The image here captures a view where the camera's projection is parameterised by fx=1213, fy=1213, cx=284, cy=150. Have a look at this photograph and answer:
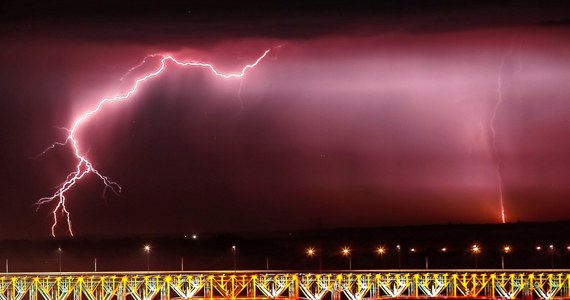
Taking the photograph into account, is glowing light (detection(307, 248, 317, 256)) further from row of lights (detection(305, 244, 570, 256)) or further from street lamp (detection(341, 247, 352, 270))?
street lamp (detection(341, 247, 352, 270))

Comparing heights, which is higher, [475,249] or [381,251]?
[381,251]

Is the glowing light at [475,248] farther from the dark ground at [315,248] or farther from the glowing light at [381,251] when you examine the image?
the glowing light at [381,251]

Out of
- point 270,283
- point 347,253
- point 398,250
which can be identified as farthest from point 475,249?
point 270,283

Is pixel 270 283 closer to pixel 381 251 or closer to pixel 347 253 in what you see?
pixel 347 253

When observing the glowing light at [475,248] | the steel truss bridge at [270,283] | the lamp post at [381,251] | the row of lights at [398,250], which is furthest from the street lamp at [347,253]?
the glowing light at [475,248]

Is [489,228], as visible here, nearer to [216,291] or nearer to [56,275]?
[216,291]

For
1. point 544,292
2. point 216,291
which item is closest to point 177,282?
point 216,291

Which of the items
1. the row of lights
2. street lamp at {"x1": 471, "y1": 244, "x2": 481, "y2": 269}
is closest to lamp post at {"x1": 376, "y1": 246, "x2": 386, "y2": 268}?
the row of lights

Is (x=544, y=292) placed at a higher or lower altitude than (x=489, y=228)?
lower
